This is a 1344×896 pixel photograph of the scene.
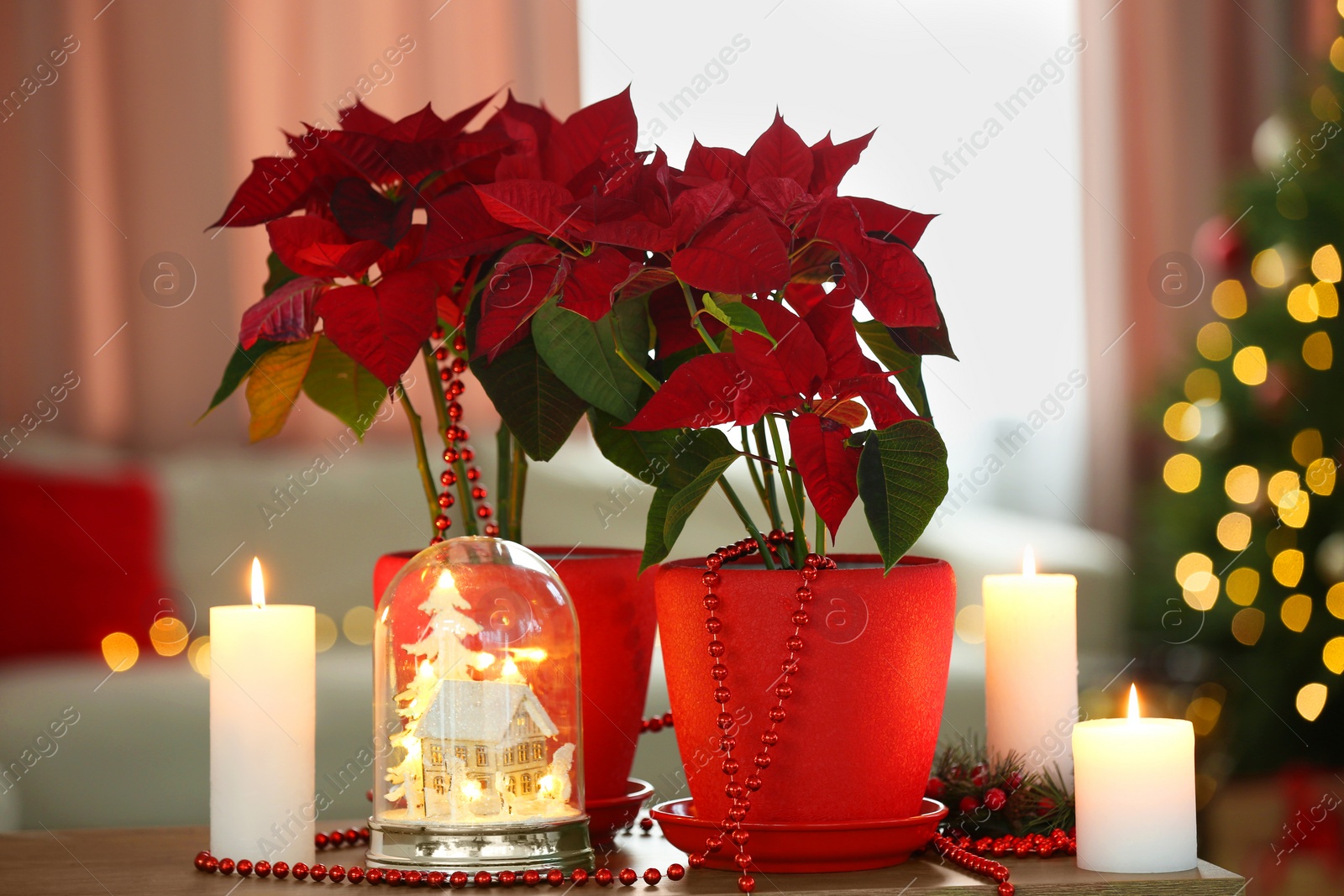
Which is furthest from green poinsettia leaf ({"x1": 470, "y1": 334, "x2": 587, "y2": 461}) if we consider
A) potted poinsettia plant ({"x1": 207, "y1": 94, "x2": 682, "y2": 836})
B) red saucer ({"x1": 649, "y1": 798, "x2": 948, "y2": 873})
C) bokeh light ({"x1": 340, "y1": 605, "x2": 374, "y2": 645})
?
bokeh light ({"x1": 340, "y1": 605, "x2": 374, "y2": 645})

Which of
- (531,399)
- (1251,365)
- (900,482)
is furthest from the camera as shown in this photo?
(1251,365)

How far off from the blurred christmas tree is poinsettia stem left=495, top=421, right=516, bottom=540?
1.63 meters

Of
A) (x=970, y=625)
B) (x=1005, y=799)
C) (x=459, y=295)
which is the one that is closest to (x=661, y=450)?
(x=459, y=295)

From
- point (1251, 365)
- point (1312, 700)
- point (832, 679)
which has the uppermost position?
point (1251, 365)

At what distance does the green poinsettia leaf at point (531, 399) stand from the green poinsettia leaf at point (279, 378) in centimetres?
12

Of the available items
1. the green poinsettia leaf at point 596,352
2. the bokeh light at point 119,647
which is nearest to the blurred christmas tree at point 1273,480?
the green poinsettia leaf at point 596,352

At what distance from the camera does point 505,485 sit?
0.76 m

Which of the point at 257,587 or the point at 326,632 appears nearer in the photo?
the point at 257,587

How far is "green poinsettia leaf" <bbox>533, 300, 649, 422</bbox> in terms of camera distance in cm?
64

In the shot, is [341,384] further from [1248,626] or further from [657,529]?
[1248,626]

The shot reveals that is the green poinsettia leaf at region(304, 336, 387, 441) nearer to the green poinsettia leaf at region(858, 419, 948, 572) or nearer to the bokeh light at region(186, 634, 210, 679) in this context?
the green poinsettia leaf at region(858, 419, 948, 572)

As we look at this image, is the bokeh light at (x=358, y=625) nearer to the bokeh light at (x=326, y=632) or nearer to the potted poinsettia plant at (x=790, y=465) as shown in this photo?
the bokeh light at (x=326, y=632)

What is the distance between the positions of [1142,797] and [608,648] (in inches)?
11.2

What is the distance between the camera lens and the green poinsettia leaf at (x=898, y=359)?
2.15ft
